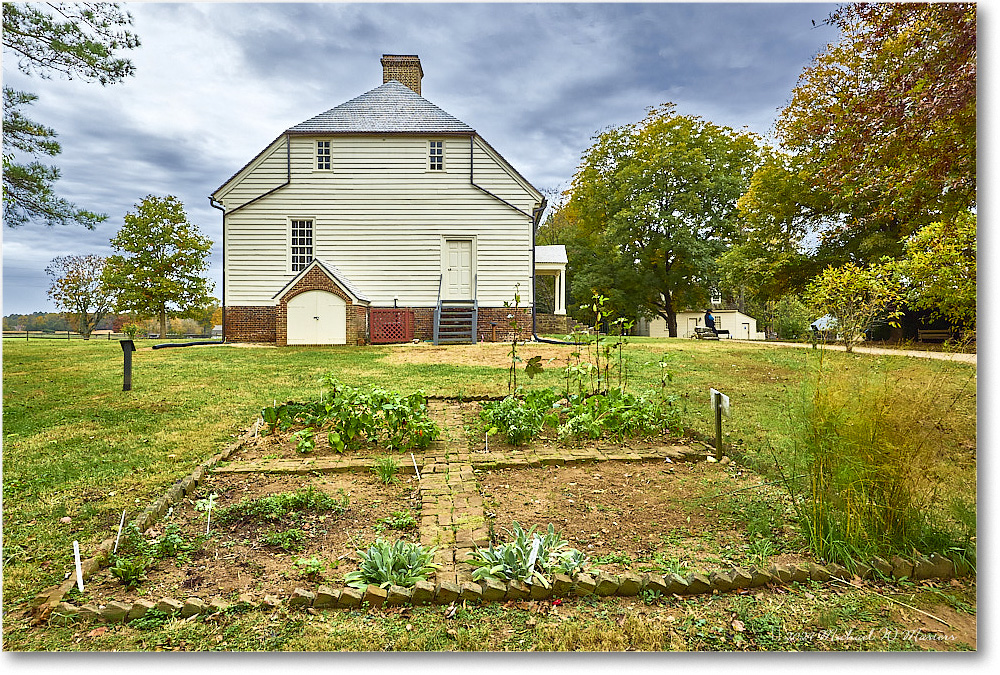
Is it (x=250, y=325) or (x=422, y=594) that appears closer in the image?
(x=422, y=594)

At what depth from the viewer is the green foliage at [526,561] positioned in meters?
1.49

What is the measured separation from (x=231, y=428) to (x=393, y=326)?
3335 millimetres

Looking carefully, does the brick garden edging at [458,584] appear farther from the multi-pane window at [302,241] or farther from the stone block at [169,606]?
the multi-pane window at [302,241]

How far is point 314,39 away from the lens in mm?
2447

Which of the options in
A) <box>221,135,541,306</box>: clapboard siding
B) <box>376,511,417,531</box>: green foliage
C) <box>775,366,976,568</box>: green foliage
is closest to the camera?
<box>775,366,976,568</box>: green foliage

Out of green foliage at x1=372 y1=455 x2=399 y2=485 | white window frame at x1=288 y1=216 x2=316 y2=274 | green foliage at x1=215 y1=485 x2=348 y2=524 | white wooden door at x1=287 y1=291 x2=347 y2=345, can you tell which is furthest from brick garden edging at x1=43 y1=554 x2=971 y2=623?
white window frame at x1=288 y1=216 x2=316 y2=274

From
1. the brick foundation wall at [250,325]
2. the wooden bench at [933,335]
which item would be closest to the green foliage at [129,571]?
the brick foundation wall at [250,325]

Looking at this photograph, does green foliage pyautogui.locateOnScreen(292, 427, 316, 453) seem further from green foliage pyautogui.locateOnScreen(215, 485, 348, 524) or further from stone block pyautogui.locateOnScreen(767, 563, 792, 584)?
stone block pyautogui.locateOnScreen(767, 563, 792, 584)

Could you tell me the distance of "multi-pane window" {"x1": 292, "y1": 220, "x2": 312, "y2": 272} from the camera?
7.75 metres

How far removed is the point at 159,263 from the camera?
3.44m

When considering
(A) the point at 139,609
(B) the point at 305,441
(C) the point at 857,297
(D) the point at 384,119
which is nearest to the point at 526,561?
(A) the point at 139,609

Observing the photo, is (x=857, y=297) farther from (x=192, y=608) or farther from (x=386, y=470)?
(x=192, y=608)

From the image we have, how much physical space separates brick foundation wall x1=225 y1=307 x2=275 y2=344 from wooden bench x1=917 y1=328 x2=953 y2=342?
13.8 ft

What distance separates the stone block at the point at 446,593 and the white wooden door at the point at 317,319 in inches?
160
